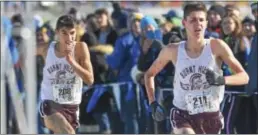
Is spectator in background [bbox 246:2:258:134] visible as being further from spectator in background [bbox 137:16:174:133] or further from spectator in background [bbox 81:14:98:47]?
spectator in background [bbox 81:14:98:47]

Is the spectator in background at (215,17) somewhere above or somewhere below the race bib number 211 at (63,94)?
above

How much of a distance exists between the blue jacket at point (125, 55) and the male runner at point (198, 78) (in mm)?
3519

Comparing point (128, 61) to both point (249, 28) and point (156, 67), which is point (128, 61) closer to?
point (249, 28)

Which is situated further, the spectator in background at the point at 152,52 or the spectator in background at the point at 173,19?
the spectator in background at the point at 173,19

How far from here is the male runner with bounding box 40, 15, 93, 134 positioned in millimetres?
8953

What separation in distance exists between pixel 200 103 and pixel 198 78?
23cm

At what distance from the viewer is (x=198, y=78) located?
8.05m

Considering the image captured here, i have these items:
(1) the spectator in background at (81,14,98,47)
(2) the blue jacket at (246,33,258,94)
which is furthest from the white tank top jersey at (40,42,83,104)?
(1) the spectator in background at (81,14,98,47)

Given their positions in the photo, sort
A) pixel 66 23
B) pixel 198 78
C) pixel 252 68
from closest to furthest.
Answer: pixel 198 78, pixel 66 23, pixel 252 68

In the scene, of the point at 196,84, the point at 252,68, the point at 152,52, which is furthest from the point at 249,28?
the point at 196,84

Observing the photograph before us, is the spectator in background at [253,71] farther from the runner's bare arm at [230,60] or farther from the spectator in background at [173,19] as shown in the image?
the runner's bare arm at [230,60]

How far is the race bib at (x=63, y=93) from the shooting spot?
9.02 meters

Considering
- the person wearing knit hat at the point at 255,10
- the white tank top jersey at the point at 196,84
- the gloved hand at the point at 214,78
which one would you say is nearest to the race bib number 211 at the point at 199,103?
the white tank top jersey at the point at 196,84

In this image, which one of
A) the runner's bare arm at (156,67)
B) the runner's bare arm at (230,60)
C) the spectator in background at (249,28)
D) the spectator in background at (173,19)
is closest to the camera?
the runner's bare arm at (230,60)
